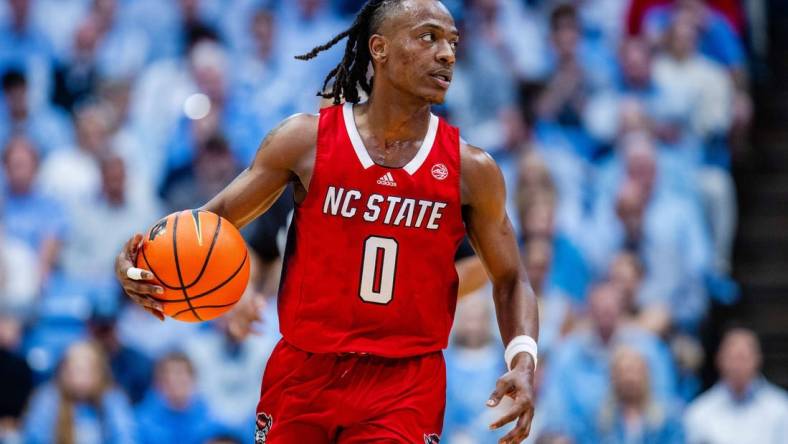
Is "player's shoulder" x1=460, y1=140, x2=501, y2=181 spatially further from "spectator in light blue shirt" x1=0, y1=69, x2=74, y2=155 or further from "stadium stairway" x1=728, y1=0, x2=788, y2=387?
"spectator in light blue shirt" x1=0, y1=69, x2=74, y2=155

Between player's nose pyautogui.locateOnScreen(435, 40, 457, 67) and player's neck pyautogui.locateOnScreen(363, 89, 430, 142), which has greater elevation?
player's nose pyautogui.locateOnScreen(435, 40, 457, 67)

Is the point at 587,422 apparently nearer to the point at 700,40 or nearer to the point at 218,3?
the point at 700,40

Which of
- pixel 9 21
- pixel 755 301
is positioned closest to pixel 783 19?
pixel 755 301

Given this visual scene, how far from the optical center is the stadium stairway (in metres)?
9.91

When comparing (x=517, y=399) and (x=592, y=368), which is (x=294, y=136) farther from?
(x=592, y=368)

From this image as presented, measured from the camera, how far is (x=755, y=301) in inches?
396

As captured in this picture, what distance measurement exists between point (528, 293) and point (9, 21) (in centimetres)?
778

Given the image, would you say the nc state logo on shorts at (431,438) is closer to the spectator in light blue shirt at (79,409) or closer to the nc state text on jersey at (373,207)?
the nc state text on jersey at (373,207)

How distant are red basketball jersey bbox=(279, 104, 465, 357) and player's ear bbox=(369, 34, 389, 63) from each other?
1.14 feet

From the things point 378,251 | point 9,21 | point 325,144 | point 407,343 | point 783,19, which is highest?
point 325,144

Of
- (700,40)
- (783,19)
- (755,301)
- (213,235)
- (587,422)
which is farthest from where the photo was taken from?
(783,19)

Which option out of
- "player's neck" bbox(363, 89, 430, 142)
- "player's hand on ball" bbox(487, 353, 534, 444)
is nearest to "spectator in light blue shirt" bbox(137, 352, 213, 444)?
"player's neck" bbox(363, 89, 430, 142)

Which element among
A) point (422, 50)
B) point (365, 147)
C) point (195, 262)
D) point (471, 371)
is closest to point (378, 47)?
point (422, 50)

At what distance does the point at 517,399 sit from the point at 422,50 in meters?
1.29
